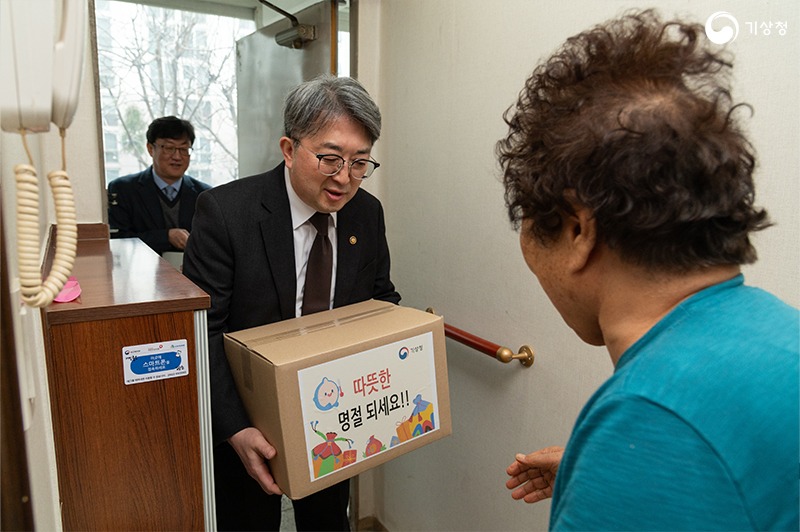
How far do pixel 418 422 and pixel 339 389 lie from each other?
24cm

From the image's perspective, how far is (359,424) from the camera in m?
1.18

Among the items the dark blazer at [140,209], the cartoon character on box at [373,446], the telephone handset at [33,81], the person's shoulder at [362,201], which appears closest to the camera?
the telephone handset at [33,81]

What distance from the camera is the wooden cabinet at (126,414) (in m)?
0.93

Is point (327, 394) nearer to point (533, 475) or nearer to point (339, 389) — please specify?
point (339, 389)

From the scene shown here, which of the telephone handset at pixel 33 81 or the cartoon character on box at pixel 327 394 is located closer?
the telephone handset at pixel 33 81

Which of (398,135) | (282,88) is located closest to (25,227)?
(398,135)

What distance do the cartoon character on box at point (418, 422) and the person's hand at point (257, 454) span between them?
0.89 ft

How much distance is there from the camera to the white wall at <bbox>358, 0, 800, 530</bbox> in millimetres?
958

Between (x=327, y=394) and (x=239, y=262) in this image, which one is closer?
(x=327, y=394)

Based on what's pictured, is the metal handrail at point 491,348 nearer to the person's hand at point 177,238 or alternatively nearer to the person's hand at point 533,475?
the person's hand at point 533,475

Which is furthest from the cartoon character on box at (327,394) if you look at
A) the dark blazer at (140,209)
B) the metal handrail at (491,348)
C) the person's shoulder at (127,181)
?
the person's shoulder at (127,181)

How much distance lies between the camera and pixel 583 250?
616mm

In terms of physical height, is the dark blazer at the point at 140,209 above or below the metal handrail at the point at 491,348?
above

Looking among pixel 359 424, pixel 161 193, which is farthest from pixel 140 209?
pixel 359 424
